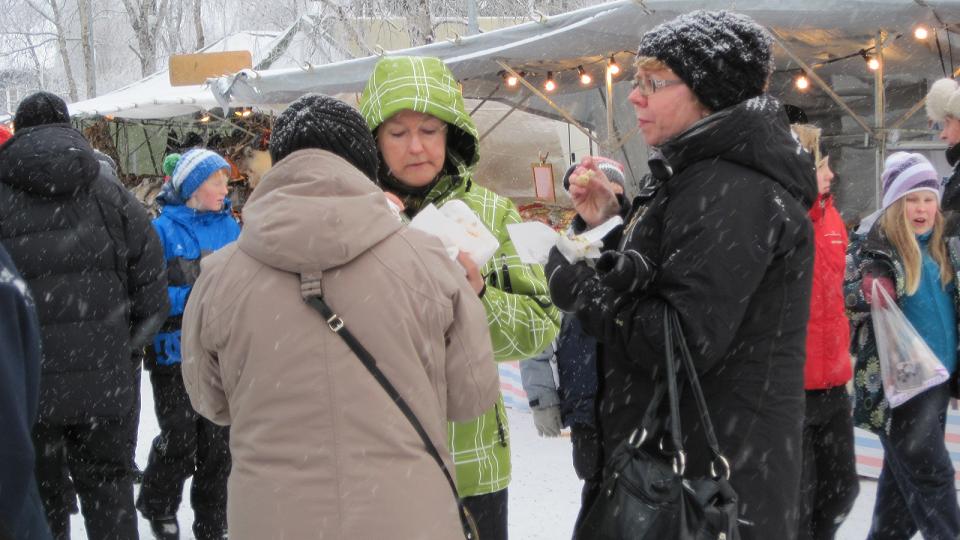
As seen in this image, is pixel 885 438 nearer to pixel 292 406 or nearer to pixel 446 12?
pixel 292 406

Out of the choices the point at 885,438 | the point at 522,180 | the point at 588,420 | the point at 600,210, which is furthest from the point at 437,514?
the point at 522,180

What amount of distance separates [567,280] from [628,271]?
252mm

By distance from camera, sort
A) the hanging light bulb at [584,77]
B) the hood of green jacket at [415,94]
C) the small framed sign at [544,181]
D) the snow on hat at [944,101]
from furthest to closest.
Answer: the small framed sign at [544,181]
the hanging light bulb at [584,77]
the snow on hat at [944,101]
the hood of green jacket at [415,94]

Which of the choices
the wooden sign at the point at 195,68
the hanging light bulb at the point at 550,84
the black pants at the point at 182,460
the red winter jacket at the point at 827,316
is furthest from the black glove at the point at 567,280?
the wooden sign at the point at 195,68

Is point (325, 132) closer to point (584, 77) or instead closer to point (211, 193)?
point (211, 193)

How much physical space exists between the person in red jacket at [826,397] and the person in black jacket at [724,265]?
1485 millimetres

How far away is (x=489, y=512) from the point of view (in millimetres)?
2605

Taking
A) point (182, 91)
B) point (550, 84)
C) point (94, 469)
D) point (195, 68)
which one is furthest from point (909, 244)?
point (182, 91)

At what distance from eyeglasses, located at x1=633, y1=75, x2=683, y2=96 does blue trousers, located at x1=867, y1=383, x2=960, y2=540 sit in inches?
101

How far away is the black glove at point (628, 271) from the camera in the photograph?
2.10 m

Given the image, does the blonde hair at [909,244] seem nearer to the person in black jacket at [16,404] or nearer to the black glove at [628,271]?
the black glove at [628,271]

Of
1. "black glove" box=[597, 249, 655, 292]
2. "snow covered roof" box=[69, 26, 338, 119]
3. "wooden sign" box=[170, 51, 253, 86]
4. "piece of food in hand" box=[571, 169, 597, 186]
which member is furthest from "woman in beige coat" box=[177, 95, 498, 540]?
"wooden sign" box=[170, 51, 253, 86]

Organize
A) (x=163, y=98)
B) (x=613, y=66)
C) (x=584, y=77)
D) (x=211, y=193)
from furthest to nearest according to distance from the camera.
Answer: (x=163, y=98) < (x=584, y=77) < (x=613, y=66) < (x=211, y=193)

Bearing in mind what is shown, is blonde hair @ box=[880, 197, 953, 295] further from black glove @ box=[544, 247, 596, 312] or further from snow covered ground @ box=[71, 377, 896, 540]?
black glove @ box=[544, 247, 596, 312]
